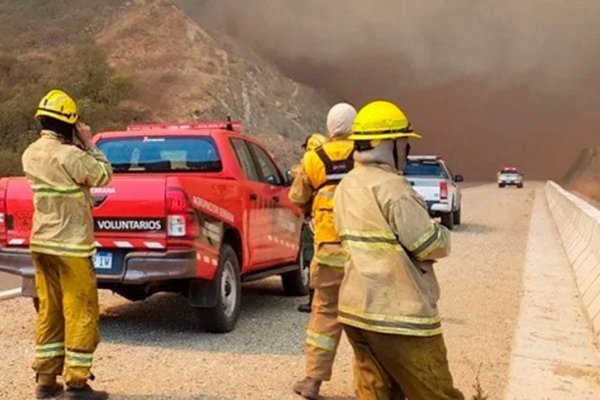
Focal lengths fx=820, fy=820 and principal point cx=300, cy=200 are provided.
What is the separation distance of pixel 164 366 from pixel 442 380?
3256 millimetres

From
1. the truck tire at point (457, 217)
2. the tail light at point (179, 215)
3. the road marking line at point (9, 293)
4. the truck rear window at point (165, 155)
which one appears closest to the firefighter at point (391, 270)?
the tail light at point (179, 215)

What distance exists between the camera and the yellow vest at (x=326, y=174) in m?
5.50

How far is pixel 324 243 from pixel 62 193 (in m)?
1.70

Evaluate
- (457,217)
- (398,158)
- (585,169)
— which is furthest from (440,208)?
(585,169)

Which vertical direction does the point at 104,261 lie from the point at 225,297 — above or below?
above

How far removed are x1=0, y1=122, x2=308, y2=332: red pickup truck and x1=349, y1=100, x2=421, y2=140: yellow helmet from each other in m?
3.23

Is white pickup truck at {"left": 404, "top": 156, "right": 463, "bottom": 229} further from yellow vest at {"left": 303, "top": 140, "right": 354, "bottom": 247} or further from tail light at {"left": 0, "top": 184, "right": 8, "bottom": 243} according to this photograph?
yellow vest at {"left": 303, "top": 140, "right": 354, "bottom": 247}

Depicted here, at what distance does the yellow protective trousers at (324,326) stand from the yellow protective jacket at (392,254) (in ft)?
5.77

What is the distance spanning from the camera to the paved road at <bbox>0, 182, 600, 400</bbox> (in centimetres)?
572

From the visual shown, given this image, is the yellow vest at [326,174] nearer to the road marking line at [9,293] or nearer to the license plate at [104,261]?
the license plate at [104,261]

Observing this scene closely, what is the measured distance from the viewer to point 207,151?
8.16 meters

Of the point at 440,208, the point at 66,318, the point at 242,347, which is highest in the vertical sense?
the point at 66,318

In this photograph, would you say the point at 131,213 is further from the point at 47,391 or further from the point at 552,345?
the point at 552,345

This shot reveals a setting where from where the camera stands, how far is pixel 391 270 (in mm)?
3475
